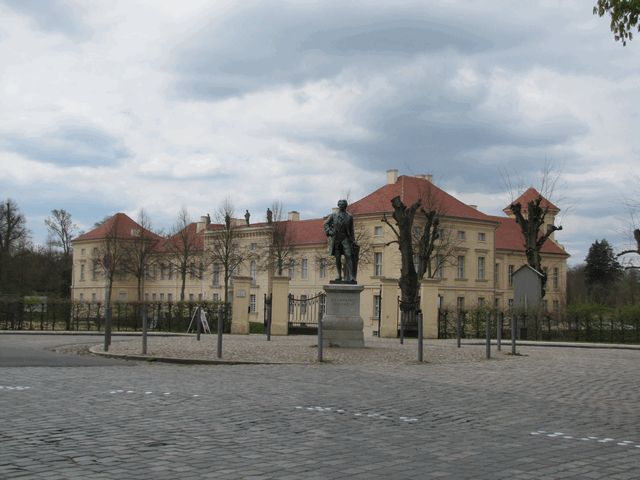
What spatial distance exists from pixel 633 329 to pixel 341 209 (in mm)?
18225

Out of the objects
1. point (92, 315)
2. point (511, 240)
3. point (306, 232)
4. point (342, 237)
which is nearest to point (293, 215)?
point (306, 232)

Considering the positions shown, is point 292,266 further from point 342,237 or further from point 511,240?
point 342,237

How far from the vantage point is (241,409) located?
30.7 ft

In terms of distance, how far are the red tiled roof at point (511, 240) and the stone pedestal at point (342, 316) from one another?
68.8 metres

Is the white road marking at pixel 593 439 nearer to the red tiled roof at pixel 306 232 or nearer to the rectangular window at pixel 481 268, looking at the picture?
the red tiled roof at pixel 306 232

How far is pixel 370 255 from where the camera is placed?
7338 centimetres

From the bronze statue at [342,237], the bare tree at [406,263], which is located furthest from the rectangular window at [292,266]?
the bronze statue at [342,237]

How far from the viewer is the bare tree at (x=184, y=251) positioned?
8231cm

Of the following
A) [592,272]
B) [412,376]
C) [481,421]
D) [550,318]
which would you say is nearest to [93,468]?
[481,421]

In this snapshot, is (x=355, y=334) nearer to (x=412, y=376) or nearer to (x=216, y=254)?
(x=412, y=376)

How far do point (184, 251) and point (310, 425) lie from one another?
251 feet

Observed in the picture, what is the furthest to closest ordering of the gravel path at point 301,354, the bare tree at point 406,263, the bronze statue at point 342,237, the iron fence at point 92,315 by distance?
the iron fence at point 92,315 → the bare tree at point 406,263 → the bronze statue at point 342,237 → the gravel path at point 301,354

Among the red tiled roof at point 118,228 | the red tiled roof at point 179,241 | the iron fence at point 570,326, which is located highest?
the red tiled roof at point 118,228

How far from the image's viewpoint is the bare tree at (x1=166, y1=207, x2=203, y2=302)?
82.3 meters
